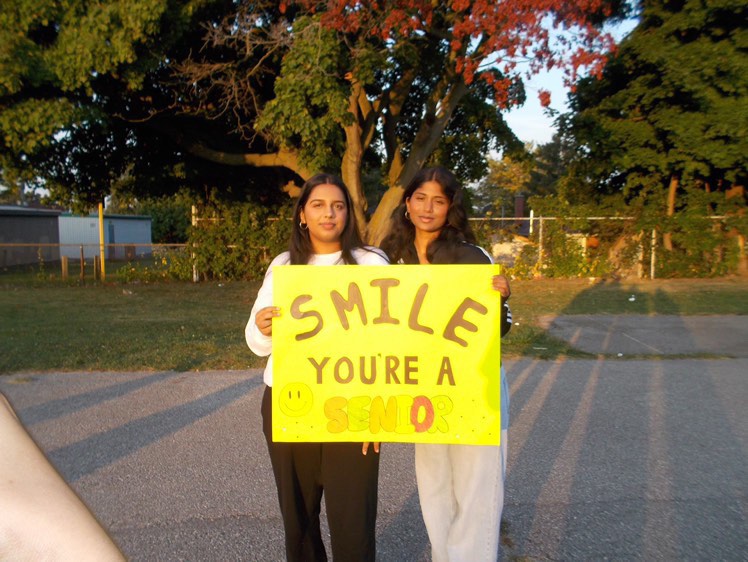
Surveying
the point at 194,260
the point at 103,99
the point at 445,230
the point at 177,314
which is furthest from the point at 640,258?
the point at 445,230

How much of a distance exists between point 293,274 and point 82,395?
411 cm

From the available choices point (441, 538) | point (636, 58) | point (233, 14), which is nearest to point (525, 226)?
point (636, 58)

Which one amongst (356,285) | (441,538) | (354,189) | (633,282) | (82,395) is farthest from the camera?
(633,282)

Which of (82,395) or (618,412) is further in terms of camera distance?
(82,395)

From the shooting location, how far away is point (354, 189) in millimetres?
11961

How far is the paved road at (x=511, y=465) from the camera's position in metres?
3.17

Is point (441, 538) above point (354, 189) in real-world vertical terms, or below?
below

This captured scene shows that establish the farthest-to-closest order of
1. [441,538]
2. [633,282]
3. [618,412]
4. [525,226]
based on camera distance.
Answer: [525,226], [633,282], [618,412], [441,538]

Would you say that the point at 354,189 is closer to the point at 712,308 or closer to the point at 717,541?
the point at 712,308

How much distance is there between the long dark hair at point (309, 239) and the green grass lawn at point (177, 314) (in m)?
4.38

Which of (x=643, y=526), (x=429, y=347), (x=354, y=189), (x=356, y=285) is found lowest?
(x=643, y=526)

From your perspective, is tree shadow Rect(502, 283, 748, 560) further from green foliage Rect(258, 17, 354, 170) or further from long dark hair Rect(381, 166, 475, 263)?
green foliage Rect(258, 17, 354, 170)

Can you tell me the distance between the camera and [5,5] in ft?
33.1

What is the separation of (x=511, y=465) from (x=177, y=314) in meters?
7.63
